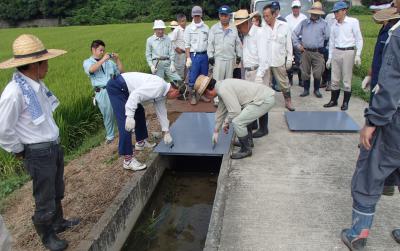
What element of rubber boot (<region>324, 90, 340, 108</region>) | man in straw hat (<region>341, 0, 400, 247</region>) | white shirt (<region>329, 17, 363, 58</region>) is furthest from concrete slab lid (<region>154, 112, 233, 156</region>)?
white shirt (<region>329, 17, 363, 58</region>)

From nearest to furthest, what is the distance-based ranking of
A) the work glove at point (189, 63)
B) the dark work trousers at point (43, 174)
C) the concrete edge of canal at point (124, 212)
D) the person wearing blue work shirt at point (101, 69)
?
the dark work trousers at point (43, 174) < the concrete edge of canal at point (124, 212) < the person wearing blue work shirt at point (101, 69) < the work glove at point (189, 63)

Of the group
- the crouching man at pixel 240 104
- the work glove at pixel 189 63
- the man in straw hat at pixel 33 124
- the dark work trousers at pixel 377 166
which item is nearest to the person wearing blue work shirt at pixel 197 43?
the work glove at pixel 189 63

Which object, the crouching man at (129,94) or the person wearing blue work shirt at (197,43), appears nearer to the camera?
the crouching man at (129,94)

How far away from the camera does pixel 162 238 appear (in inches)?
161

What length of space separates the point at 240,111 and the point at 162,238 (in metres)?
1.75

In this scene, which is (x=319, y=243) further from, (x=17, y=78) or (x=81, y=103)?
(x=81, y=103)

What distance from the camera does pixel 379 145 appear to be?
8.74 ft

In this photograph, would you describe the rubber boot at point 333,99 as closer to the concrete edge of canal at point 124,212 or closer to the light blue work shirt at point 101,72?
the concrete edge of canal at point 124,212

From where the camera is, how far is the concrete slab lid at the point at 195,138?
495 cm

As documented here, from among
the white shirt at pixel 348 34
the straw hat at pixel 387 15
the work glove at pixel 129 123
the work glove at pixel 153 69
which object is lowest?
the work glove at pixel 153 69

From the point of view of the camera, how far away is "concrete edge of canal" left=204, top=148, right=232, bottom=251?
122 inches

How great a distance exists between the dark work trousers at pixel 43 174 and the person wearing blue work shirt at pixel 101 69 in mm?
2325

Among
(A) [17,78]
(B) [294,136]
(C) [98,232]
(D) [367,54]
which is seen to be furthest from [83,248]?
(D) [367,54]

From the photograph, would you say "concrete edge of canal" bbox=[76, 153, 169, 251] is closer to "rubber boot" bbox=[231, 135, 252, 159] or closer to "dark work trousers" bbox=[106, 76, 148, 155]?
"dark work trousers" bbox=[106, 76, 148, 155]
